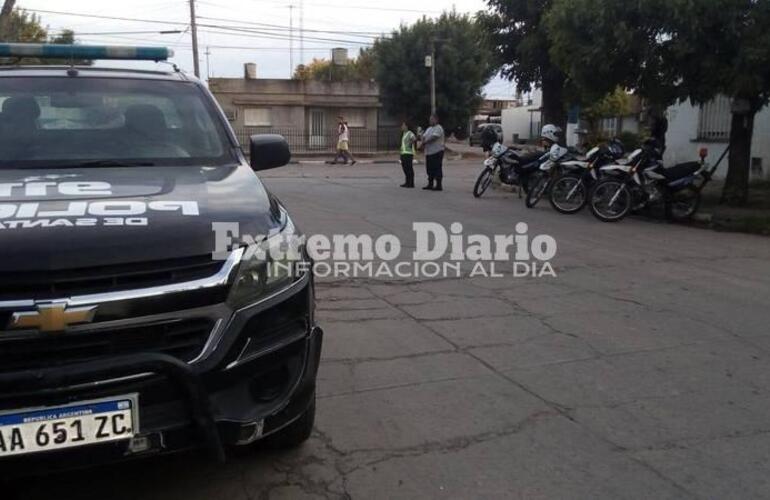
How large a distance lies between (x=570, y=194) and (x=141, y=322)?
1081cm

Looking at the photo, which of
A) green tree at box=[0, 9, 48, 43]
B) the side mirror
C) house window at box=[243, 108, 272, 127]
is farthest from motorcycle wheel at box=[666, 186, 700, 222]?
house window at box=[243, 108, 272, 127]

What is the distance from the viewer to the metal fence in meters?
40.0

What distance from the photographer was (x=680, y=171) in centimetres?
1187

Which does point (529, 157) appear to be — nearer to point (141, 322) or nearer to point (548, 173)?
point (548, 173)

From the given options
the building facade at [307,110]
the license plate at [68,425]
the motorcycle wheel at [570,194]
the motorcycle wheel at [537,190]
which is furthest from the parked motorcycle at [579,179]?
the building facade at [307,110]

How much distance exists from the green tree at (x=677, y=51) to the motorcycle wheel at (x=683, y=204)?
1514 mm

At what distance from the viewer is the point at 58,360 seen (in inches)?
101

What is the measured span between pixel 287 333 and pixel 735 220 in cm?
1020

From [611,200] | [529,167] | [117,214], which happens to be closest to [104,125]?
[117,214]

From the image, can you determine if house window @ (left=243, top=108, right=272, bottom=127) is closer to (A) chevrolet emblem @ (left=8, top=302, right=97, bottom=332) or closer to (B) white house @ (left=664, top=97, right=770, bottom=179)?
(B) white house @ (left=664, top=97, right=770, bottom=179)

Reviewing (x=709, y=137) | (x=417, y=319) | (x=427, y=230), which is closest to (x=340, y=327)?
(x=417, y=319)

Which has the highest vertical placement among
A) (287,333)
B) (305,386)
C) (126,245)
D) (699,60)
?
(699,60)

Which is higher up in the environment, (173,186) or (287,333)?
(173,186)

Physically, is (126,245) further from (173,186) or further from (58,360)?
(173,186)
